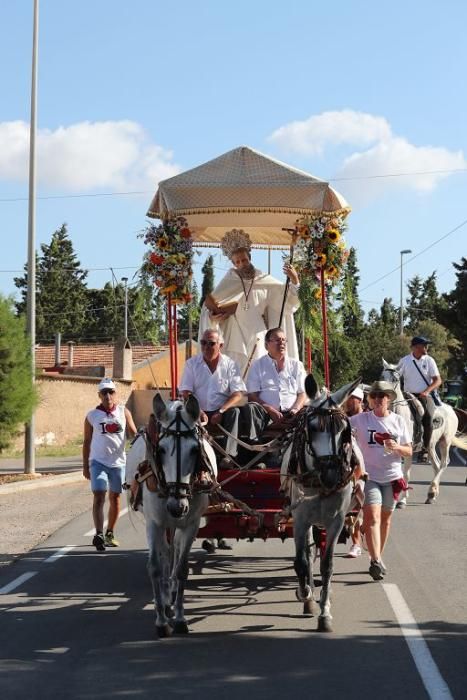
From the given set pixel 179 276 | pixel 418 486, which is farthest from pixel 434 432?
pixel 179 276

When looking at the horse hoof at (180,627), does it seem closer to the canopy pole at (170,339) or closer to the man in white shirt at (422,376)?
the canopy pole at (170,339)

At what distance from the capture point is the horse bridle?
27.2 ft

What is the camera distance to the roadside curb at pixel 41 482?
22.4m

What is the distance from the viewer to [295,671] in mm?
7383

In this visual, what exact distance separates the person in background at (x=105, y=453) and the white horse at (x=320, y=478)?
3969mm

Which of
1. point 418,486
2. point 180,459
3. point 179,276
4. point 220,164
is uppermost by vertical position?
point 220,164

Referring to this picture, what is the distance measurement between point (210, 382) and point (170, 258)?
8.85 feet

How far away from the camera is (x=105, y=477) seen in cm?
1307

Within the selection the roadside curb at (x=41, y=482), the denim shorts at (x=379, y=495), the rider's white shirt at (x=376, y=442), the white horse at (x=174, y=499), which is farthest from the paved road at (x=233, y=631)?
the roadside curb at (x=41, y=482)

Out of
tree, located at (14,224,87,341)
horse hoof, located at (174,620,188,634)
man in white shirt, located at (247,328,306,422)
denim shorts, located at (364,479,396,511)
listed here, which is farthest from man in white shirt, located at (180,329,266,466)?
tree, located at (14,224,87,341)

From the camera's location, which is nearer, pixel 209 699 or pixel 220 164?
pixel 209 699

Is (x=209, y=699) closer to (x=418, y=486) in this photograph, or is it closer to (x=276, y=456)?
(x=276, y=456)

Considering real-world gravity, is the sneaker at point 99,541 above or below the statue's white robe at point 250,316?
below

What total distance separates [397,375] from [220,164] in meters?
7.22
